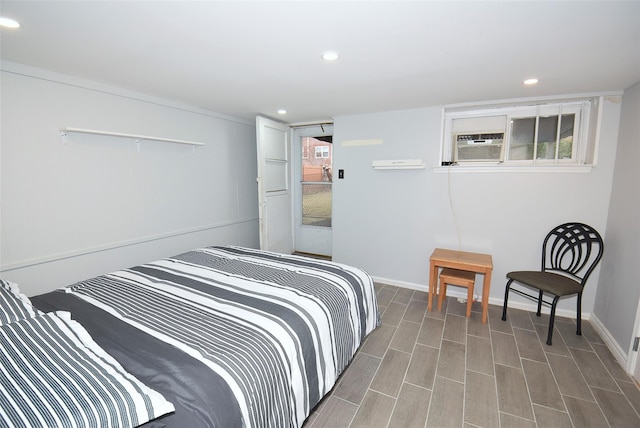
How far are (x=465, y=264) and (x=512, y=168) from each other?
115cm

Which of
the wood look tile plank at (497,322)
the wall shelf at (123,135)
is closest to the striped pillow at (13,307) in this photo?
the wall shelf at (123,135)

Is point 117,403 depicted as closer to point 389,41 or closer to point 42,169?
point 389,41

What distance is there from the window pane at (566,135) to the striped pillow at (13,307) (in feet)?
14.4

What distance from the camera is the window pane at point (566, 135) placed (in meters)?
2.89

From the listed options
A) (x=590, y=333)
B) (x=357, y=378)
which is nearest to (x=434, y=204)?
(x=590, y=333)

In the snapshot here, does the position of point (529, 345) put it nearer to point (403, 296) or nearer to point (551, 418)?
point (551, 418)

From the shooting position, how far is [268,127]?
378cm

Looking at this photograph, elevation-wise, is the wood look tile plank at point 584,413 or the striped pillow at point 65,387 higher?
the striped pillow at point 65,387

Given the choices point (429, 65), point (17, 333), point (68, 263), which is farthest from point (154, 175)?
point (429, 65)

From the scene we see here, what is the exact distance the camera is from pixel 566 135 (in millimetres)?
2916

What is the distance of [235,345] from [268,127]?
3072mm

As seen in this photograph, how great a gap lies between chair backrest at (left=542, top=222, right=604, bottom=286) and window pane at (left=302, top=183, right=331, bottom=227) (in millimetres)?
2859

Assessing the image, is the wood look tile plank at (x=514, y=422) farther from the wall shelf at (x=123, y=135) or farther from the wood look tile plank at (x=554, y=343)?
the wall shelf at (x=123, y=135)

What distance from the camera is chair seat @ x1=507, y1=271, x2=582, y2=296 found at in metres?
2.38
